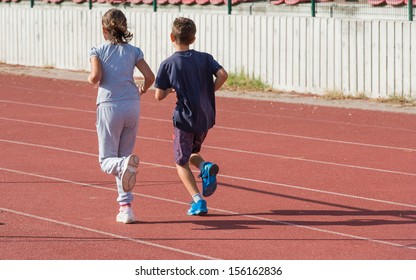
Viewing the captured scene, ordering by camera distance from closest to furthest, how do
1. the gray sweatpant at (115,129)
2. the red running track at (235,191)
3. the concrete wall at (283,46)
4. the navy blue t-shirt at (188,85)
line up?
the red running track at (235,191), the gray sweatpant at (115,129), the navy blue t-shirt at (188,85), the concrete wall at (283,46)

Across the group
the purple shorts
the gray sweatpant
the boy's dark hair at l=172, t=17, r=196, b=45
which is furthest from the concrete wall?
the gray sweatpant

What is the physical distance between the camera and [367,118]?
1908 cm

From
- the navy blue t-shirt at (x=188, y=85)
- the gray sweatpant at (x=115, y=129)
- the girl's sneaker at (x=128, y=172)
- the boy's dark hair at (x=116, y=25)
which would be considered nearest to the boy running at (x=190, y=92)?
the navy blue t-shirt at (x=188, y=85)

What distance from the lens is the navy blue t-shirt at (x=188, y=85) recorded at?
10.4 metres

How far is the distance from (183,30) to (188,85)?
48 centimetres

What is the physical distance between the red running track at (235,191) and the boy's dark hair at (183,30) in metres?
1.55

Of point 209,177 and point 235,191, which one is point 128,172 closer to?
point 209,177

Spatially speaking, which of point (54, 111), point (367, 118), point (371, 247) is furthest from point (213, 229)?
point (54, 111)

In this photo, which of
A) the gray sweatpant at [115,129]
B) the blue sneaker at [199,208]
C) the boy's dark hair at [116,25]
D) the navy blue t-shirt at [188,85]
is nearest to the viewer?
the boy's dark hair at [116,25]

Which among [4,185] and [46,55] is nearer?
[4,185]

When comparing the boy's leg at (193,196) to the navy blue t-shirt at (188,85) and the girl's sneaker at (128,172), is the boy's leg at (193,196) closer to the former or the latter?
the navy blue t-shirt at (188,85)

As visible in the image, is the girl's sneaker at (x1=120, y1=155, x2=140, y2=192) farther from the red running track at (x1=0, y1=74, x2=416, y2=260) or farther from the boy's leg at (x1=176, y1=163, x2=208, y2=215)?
the boy's leg at (x1=176, y1=163, x2=208, y2=215)

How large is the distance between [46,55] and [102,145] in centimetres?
1987

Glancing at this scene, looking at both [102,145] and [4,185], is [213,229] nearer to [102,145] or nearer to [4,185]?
[102,145]
